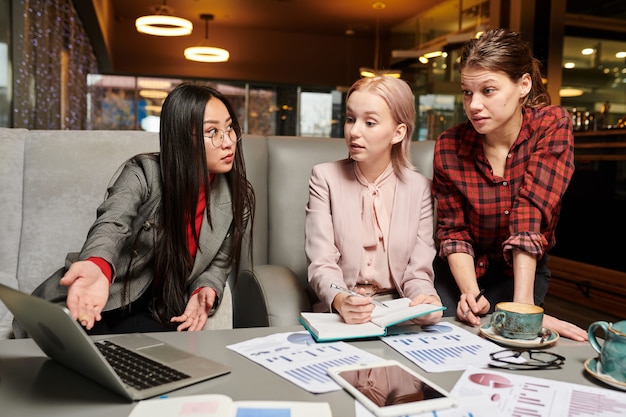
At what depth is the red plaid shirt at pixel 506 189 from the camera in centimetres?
156

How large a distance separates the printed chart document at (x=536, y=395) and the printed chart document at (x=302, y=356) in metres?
0.18

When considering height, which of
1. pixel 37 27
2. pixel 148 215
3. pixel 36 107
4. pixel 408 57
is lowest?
pixel 148 215

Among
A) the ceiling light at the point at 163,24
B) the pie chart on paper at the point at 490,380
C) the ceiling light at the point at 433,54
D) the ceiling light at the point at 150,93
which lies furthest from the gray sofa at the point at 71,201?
the ceiling light at the point at 433,54

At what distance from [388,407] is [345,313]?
0.43 metres

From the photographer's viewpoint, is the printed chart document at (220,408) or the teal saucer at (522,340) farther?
the teal saucer at (522,340)

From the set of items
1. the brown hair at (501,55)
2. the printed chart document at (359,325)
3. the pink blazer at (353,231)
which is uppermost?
the brown hair at (501,55)

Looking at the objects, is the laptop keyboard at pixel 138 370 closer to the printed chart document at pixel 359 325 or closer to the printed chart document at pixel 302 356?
the printed chart document at pixel 302 356

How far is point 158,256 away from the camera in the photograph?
1.53 m

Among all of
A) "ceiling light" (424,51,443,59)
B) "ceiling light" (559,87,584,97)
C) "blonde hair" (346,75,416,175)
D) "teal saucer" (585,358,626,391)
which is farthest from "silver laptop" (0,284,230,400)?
"ceiling light" (424,51,443,59)

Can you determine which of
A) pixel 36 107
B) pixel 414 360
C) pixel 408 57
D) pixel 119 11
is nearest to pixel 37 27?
pixel 36 107

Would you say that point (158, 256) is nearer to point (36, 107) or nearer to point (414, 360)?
point (414, 360)

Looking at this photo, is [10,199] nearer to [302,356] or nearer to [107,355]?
[107,355]

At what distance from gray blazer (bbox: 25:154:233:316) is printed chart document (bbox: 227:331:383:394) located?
1.60 feet

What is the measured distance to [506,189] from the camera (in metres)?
1.66
